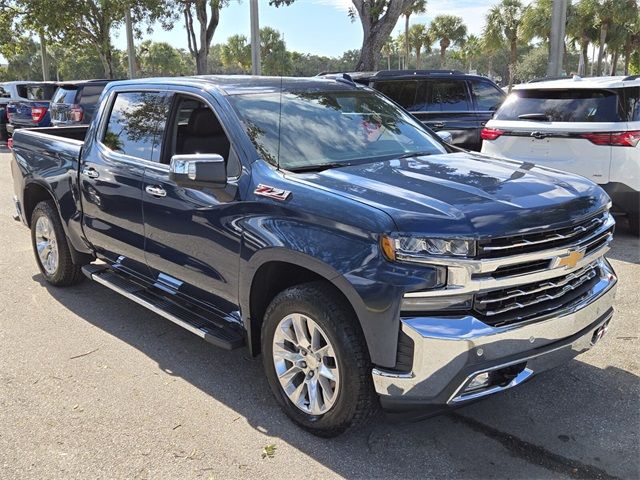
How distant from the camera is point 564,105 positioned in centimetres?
698

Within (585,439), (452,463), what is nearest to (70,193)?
(452,463)

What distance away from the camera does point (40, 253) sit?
577cm

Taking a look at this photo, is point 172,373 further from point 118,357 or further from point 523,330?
point 523,330

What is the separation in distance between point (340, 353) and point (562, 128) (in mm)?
5039

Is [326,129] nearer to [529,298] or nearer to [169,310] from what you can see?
[169,310]

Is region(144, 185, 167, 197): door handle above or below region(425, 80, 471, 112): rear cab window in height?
below

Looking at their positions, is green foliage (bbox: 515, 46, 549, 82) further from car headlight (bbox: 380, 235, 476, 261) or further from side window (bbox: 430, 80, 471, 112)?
car headlight (bbox: 380, 235, 476, 261)

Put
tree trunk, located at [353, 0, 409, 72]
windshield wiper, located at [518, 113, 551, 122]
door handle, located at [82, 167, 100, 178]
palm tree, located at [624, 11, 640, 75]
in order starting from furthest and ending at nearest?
palm tree, located at [624, 11, 640, 75], tree trunk, located at [353, 0, 409, 72], windshield wiper, located at [518, 113, 551, 122], door handle, located at [82, 167, 100, 178]

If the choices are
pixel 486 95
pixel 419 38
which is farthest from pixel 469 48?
pixel 486 95

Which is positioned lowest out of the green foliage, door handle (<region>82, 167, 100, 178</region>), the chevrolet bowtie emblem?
the chevrolet bowtie emblem

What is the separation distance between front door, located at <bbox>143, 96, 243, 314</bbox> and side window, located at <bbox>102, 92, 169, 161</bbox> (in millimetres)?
138

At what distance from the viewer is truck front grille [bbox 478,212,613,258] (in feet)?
8.92

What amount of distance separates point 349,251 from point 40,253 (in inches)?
161

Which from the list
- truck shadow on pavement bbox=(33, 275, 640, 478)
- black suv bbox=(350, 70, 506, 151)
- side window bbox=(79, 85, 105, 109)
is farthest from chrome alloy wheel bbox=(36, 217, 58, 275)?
side window bbox=(79, 85, 105, 109)
